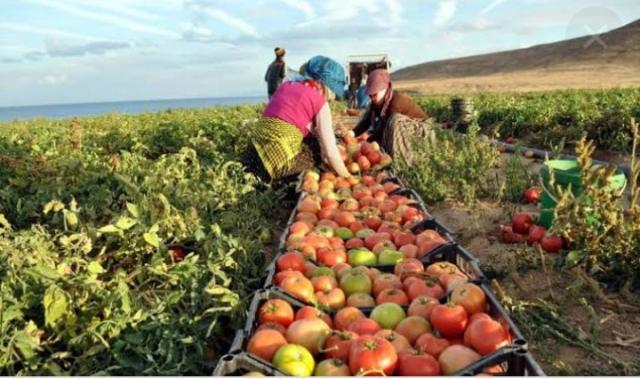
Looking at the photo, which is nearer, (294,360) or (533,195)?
(294,360)

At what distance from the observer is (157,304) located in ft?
9.18

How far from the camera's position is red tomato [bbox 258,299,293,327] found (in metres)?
2.58

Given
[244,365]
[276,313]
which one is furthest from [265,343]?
[276,313]

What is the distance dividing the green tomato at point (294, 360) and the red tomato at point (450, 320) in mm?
556

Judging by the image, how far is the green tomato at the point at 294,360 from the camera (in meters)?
2.19

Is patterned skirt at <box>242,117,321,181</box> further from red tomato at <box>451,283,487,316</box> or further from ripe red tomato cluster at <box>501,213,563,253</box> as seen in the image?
red tomato at <box>451,283,487,316</box>

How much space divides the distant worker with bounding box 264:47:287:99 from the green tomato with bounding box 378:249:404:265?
882cm

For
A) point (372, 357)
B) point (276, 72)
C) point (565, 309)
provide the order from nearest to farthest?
point (372, 357) → point (565, 309) → point (276, 72)

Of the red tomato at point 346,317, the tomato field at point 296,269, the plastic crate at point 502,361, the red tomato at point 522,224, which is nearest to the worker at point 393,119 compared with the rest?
the tomato field at point 296,269

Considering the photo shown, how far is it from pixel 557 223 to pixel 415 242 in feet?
2.74

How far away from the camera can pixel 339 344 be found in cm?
232

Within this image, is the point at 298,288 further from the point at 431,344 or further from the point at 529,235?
the point at 529,235

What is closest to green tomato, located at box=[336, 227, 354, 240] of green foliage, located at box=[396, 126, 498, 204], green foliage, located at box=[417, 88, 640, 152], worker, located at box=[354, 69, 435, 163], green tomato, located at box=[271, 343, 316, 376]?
green tomato, located at box=[271, 343, 316, 376]

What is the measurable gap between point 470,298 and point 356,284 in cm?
60
